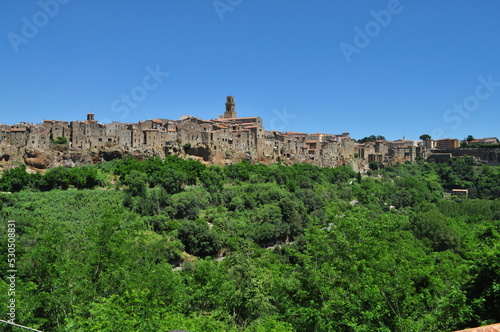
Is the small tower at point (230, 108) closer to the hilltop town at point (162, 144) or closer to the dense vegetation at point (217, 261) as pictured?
the hilltop town at point (162, 144)

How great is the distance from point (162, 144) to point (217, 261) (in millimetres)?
30566

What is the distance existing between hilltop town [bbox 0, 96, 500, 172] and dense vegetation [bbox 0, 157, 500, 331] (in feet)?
11.5

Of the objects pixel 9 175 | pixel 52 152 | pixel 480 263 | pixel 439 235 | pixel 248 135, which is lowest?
pixel 439 235

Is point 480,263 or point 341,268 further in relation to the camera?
point 341,268

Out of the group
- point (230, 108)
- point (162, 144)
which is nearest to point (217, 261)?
point (162, 144)

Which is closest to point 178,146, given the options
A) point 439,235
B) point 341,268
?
point 439,235

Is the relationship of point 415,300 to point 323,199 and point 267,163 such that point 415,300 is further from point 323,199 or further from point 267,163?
point 267,163

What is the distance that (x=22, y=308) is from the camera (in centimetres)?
1067

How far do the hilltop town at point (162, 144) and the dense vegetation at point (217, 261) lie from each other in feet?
11.5

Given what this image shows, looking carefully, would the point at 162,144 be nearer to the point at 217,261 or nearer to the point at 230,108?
the point at 217,261

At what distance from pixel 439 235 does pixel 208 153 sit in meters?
31.3

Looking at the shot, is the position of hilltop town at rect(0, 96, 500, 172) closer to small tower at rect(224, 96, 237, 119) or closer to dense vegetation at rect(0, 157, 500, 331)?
dense vegetation at rect(0, 157, 500, 331)

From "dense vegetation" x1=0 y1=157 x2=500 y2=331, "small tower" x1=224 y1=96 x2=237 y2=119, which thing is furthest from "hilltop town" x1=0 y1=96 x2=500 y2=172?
"small tower" x1=224 y1=96 x2=237 y2=119

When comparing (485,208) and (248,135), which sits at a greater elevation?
(248,135)
